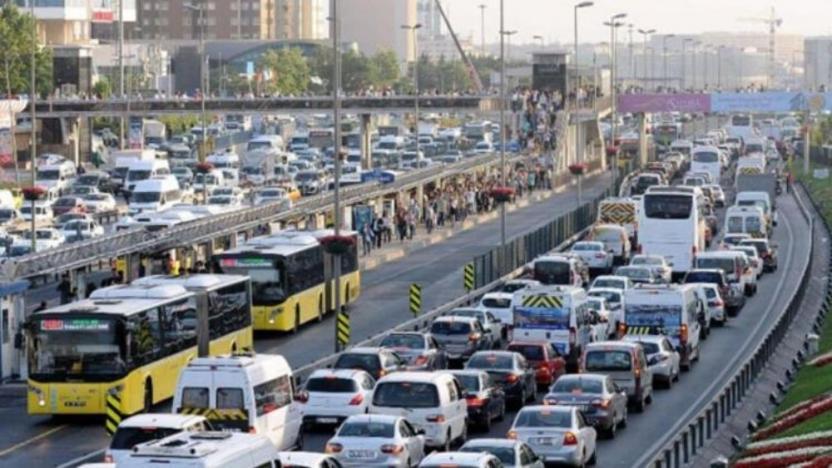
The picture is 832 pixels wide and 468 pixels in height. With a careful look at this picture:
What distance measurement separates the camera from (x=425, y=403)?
39000 mm

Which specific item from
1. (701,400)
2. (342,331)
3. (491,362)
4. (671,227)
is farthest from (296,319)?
(671,227)

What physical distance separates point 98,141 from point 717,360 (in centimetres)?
11109

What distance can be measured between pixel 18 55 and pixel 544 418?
118372mm

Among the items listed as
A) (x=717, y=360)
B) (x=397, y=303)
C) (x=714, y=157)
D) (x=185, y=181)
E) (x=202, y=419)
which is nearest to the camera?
(x=202, y=419)

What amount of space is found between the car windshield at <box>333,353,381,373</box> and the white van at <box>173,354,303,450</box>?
264 inches

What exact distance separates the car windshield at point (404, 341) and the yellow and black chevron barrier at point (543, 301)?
343 cm

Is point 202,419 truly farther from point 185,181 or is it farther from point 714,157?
point 714,157

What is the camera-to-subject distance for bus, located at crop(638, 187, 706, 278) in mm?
75750

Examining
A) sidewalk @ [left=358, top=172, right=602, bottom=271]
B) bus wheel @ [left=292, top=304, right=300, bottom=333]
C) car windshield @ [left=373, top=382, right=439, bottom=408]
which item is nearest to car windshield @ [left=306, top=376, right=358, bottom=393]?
car windshield @ [left=373, top=382, right=439, bottom=408]

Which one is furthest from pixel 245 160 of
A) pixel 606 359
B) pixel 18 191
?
pixel 606 359

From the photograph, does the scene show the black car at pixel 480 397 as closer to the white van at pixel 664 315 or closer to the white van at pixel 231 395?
the white van at pixel 231 395

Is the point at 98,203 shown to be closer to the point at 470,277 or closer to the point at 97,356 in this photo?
the point at 470,277

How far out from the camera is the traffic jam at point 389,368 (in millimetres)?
34969

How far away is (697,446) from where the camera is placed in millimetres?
38438
